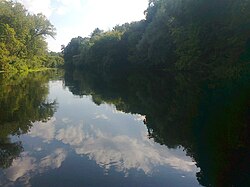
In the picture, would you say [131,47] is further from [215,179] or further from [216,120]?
[215,179]

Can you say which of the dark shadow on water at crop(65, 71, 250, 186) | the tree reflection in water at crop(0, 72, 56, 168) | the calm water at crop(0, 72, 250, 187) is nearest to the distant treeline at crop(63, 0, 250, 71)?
the dark shadow on water at crop(65, 71, 250, 186)

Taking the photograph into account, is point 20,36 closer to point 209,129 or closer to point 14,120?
point 14,120

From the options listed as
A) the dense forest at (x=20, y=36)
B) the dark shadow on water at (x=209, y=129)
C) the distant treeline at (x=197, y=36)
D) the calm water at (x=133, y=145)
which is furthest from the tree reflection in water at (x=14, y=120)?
the dense forest at (x=20, y=36)

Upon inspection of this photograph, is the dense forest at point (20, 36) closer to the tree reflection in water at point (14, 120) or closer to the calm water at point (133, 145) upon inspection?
the tree reflection in water at point (14, 120)

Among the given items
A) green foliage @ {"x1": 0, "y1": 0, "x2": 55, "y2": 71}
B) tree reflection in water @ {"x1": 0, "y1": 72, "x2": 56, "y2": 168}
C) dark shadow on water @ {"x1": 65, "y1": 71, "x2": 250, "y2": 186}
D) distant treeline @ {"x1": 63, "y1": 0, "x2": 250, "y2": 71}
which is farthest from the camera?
green foliage @ {"x1": 0, "y1": 0, "x2": 55, "y2": 71}

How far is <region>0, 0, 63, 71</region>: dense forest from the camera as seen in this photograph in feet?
238

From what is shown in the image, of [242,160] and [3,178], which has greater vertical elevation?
[242,160]

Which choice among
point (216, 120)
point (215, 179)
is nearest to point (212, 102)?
point (216, 120)

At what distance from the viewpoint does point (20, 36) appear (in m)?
83.6

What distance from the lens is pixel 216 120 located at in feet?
50.3

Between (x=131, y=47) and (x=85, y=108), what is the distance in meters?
62.5

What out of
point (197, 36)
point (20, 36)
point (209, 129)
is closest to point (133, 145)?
point (209, 129)

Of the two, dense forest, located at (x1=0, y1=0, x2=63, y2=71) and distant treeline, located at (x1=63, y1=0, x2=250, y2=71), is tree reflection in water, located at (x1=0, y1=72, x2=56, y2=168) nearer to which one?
distant treeline, located at (x1=63, y1=0, x2=250, y2=71)

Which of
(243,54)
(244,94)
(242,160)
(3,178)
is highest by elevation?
(243,54)
